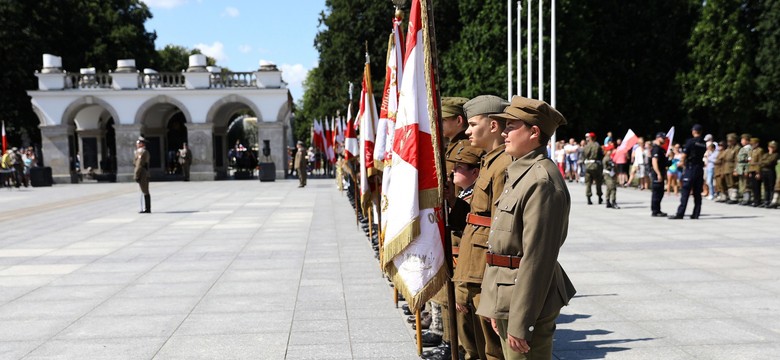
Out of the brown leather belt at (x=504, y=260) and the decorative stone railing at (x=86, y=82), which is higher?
the decorative stone railing at (x=86, y=82)

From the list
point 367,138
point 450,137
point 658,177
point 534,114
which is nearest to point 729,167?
point 658,177

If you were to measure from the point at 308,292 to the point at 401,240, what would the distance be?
331 cm

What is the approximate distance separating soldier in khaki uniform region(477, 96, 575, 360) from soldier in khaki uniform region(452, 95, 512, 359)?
0.71 m

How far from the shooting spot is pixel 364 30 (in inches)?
1667

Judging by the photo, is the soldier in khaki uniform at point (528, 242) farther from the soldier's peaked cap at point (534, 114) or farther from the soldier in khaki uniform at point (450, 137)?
the soldier in khaki uniform at point (450, 137)

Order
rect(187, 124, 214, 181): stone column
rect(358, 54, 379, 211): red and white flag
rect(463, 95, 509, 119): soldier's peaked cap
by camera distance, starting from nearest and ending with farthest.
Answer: rect(463, 95, 509, 119): soldier's peaked cap, rect(358, 54, 379, 211): red and white flag, rect(187, 124, 214, 181): stone column

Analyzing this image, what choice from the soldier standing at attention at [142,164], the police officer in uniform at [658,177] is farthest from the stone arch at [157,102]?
the police officer in uniform at [658,177]

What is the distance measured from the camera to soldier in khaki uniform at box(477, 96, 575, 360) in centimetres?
338

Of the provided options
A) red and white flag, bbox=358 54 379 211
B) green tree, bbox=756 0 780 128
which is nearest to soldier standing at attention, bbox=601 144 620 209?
red and white flag, bbox=358 54 379 211

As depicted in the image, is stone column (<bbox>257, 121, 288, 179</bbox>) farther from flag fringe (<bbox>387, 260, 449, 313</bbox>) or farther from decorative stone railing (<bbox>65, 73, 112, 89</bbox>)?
flag fringe (<bbox>387, 260, 449, 313</bbox>)

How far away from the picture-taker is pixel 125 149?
3803cm

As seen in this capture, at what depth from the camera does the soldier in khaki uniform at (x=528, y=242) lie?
3.38m

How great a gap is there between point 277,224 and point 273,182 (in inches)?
787

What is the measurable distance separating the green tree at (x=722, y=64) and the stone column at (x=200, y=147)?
25693 millimetres
